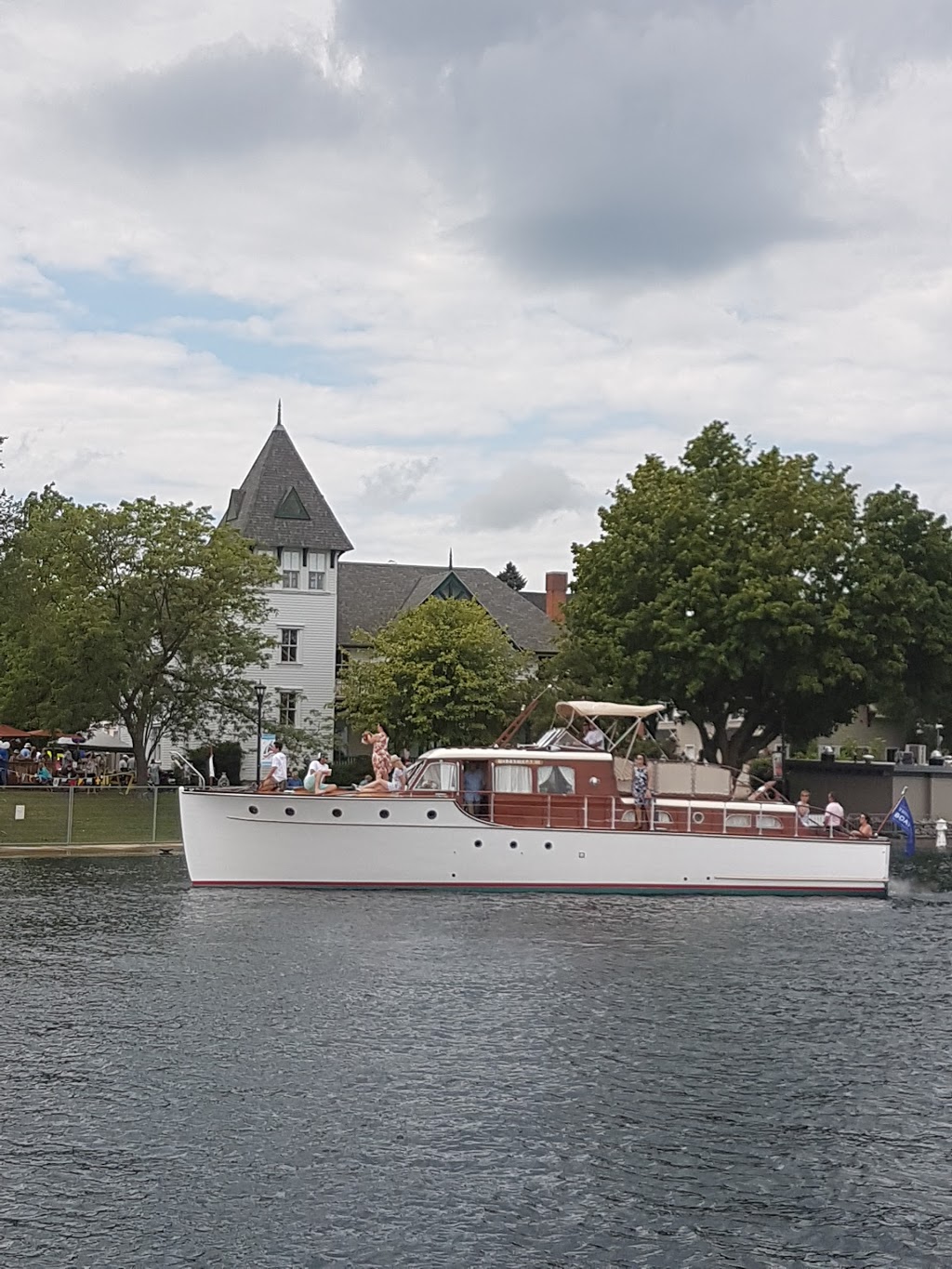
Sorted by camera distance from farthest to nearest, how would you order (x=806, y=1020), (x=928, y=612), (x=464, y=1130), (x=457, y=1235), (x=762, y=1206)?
(x=928, y=612) < (x=806, y=1020) < (x=464, y=1130) < (x=762, y=1206) < (x=457, y=1235)

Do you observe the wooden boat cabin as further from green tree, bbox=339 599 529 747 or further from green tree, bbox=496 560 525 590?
green tree, bbox=496 560 525 590

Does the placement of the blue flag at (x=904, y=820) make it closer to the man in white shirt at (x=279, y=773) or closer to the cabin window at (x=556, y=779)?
the cabin window at (x=556, y=779)

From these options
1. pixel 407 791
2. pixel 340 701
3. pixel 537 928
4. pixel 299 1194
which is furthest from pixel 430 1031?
pixel 340 701

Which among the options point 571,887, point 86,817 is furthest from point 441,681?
point 571,887

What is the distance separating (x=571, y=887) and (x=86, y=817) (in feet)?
63.9

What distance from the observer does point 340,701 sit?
246 ft

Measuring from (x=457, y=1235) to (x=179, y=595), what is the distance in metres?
49.9

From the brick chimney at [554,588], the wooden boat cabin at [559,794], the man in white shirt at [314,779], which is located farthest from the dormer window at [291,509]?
the man in white shirt at [314,779]

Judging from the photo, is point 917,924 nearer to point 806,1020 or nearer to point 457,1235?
point 806,1020

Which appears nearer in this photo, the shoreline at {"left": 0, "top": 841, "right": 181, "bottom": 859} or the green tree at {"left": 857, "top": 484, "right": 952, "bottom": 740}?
the shoreline at {"left": 0, "top": 841, "right": 181, "bottom": 859}

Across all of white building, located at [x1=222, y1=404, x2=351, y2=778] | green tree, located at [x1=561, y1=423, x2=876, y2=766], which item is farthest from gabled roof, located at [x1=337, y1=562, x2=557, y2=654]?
green tree, located at [x1=561, y1=423, x2=876, y2=766]

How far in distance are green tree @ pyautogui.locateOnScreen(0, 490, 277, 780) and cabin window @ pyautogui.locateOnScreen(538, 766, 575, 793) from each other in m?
27.3

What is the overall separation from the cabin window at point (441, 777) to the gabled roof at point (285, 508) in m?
45.2

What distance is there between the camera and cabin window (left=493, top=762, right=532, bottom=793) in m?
33.2
